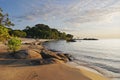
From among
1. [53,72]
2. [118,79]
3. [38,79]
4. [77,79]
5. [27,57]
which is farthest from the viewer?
[27,57]

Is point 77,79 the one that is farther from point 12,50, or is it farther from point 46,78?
point 12,50

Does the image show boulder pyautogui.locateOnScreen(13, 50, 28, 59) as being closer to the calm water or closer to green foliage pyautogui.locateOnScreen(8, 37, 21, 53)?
green foliage pyautogui.locateOnScreen(8, 37, 21, 53)

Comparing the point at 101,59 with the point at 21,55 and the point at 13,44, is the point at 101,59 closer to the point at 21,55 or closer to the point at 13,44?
the point at 21,55

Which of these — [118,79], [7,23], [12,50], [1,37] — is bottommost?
[118,79]

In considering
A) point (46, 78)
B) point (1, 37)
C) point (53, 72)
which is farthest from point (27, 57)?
point (46, 78)

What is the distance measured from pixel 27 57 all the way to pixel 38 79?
45.0 feet

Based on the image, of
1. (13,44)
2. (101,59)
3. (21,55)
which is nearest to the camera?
(21,55)

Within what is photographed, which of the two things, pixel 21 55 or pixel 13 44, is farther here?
pixel 13 44

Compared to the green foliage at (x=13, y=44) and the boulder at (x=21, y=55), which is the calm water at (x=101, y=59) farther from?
the green foliage at (x=13, y=44)

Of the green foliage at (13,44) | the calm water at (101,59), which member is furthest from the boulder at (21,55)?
the calm water at (101,59)

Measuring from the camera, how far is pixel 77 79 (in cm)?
1543

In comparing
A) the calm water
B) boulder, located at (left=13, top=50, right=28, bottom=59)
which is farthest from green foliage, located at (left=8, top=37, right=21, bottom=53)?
the calm water

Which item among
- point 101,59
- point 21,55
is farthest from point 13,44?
point 101,59

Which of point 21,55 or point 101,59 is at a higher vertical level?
point 21,55
